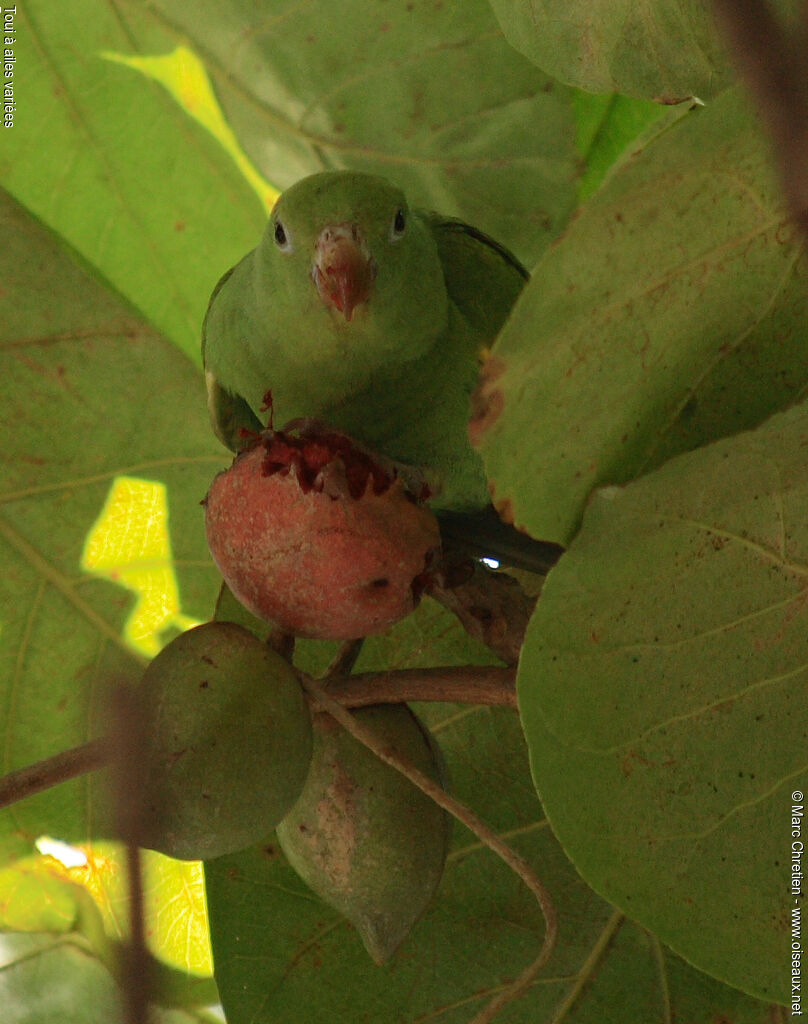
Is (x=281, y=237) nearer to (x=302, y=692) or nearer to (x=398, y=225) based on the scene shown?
(x=398, y=225)

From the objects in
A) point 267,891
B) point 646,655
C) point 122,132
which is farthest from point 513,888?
point 122,132

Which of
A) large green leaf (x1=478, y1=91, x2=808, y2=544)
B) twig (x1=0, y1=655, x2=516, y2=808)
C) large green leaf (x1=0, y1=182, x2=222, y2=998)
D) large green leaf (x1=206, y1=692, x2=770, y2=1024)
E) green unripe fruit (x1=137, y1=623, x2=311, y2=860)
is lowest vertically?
large green leaf (x1=206, y1=692, x2=770, y2=1024)

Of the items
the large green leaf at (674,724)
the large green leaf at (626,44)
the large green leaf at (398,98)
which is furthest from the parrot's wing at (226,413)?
the large green leaf at (674,724)

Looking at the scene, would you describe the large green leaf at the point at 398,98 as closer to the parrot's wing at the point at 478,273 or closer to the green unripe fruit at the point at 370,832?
the parrot's wing at the point at 478,273

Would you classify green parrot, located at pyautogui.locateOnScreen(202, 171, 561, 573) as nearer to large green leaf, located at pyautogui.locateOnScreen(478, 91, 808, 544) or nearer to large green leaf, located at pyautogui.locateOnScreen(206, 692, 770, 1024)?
large green leaf, located at pyautogui.locateOnScreen(206, 692, 770, 1024)

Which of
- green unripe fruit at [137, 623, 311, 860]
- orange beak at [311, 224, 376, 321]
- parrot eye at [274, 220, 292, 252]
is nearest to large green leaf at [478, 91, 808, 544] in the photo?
green unripe fruit at [137, 623, 311, 860]

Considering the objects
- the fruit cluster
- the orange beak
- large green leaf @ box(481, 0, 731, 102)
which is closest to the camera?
the fruit cluster
